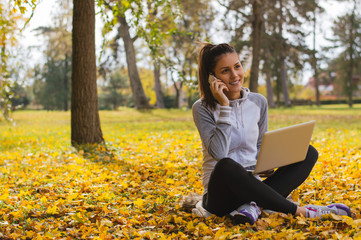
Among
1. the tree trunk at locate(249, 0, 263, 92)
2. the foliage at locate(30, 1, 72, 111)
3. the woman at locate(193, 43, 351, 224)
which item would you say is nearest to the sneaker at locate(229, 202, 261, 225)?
the woman at locate(193, 43, 351, 224)

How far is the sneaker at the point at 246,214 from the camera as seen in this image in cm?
292

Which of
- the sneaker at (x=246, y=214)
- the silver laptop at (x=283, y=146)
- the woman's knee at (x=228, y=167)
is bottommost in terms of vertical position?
the sneaker at (x=246, y=214)

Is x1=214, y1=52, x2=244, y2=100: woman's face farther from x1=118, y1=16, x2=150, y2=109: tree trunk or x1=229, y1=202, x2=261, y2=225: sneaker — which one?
x1=118, y1=16, x2=150, y2=109: tree trunk

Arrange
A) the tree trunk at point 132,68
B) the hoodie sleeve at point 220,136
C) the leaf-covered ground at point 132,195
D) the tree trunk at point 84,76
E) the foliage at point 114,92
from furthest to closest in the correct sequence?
the foliage at point 114,92 < the tree trunk at point 132,68 < the tree trunk at point 84,76 < the hoodie sleeve at point 220,136 < the leaf-covered ground at point 132,195

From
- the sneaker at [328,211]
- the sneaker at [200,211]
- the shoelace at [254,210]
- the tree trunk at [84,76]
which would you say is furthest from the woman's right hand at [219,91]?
the tree trunk at [84,76]

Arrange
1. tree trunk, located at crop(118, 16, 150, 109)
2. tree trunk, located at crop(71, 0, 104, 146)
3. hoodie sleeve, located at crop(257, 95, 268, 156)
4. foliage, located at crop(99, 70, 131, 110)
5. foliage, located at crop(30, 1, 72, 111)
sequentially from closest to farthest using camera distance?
hoodie sleeve, located at crop(257, 95, 268, 156) < tree trunk, located at crop(71, 0, 104, 146) < tree trunk, located at crop(118, 16, 150, 109) < foliage, located at crop(30, 1, 72, 111) < foliage, located at crop(99, 70, 131, 110)

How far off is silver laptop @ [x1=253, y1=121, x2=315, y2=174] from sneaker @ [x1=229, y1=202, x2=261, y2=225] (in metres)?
0.29

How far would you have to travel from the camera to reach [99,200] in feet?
12.7

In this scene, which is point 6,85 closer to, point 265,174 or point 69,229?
point 69,229

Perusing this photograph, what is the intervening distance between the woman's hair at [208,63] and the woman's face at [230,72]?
0.15 feet

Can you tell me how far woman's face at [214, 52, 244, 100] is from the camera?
10.7 ft

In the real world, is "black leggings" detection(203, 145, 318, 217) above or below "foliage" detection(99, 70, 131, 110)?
below

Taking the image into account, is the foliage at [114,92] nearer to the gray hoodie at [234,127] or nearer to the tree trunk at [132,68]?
the tree trunk at [132,68]

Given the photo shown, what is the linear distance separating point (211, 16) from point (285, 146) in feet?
65.4
